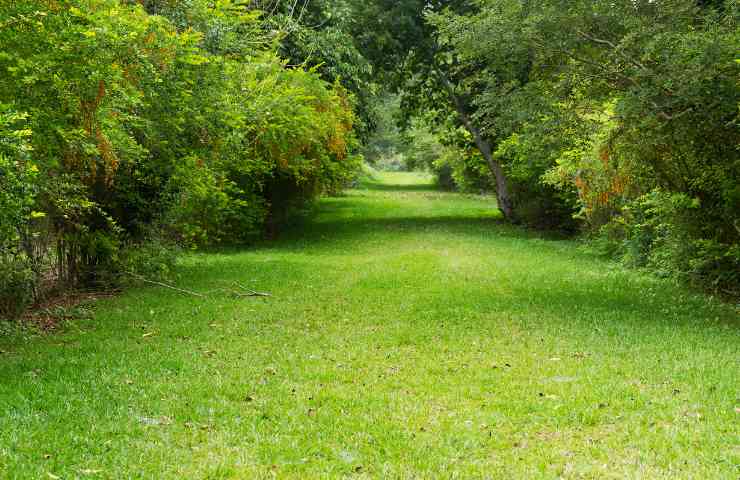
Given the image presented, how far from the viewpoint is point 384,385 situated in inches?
284

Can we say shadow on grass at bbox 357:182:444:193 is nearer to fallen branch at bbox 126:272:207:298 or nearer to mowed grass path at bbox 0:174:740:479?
fallen branch at bbox 126:272:207:298

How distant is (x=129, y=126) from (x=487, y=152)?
19.6 meters

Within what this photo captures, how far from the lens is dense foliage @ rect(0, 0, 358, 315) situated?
7859mm

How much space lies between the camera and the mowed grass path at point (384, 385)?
5.24 meters

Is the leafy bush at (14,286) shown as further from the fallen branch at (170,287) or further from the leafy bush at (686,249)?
the leafy bush at (686,249)

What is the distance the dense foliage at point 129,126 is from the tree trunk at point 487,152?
7.43 metres

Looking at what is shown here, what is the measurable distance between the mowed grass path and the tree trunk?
14.7 m

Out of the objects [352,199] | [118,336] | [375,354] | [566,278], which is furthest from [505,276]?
[352,199]

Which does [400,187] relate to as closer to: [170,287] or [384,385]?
[170,287]

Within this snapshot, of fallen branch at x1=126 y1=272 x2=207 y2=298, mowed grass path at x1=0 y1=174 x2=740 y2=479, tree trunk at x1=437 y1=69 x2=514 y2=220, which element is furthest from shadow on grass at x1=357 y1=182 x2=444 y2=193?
mowed grass path at x1=0 y1=174 x2=740 y2=479

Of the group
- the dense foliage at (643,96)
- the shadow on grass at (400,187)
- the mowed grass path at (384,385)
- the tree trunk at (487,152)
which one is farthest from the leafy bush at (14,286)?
the shadow on grass at (400,187)

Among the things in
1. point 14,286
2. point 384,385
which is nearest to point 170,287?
point 14,286

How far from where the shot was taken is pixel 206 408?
6.40 meters

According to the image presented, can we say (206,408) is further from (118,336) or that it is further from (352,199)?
(352,199)
